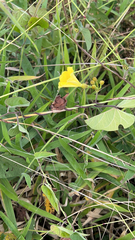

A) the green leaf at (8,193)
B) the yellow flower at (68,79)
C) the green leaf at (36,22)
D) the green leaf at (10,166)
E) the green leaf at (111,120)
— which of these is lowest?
the green leaf at (8,193)

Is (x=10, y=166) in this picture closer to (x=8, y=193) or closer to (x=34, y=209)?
(x=8, y=193)

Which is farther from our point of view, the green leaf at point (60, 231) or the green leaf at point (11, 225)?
the green leaf at point (11, 225)

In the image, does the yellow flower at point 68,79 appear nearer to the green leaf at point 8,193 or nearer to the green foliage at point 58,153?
the green foliage at point 58,153

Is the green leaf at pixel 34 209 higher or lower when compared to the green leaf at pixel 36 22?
lower

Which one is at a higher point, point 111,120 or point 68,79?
point 68,79

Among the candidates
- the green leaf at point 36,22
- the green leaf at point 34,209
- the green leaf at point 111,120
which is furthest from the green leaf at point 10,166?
the green leaf at point 36,22

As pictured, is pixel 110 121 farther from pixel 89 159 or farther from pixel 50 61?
pixel 50 61

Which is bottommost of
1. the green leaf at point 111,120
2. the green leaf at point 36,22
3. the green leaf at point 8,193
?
the green leaf at point 8,193

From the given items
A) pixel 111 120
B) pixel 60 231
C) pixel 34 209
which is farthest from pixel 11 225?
pixel 111 120

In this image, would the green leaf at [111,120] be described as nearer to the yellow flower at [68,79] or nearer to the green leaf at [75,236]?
the yellow flower at [68,79]

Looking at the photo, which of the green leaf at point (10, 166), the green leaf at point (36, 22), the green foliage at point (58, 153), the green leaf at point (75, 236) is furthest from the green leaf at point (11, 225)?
the green leaf at point (36, 22)

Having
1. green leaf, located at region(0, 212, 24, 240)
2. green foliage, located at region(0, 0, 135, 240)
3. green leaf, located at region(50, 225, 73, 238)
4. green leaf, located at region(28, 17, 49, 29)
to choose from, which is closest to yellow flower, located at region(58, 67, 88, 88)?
green foliage, located at region(0, 0, 135, 240)

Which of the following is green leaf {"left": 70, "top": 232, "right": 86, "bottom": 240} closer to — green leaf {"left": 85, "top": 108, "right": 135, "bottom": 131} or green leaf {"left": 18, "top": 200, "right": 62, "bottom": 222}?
green leaf {"left": 18, "top": 200, "right": 62, "bottom": 222}
